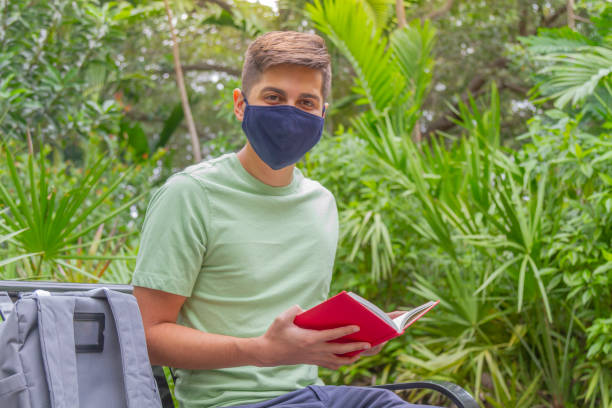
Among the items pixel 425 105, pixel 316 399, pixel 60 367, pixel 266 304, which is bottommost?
pixel 425 105

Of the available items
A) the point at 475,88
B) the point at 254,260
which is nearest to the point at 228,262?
the point at 254,260

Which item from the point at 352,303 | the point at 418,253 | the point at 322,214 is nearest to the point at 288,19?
the point at 418,253

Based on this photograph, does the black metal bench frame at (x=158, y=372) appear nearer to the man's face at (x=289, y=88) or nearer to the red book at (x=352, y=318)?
the red book at (x=352, y=318)

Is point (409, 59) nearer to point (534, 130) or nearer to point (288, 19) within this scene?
point (534, 130)

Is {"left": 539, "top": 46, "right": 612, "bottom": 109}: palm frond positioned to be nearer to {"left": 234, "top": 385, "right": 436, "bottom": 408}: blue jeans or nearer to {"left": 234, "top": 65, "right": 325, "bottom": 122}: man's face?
{"left": 234, "top": 65, "right": 325, "bottom": 122}: man's face

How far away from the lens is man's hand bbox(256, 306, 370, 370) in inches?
47.1

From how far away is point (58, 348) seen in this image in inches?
41.4

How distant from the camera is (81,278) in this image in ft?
9.11

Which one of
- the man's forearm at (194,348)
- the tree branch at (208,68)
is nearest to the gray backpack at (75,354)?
the man's forearm at (194,348)

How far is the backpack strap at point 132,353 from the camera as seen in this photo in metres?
1.13

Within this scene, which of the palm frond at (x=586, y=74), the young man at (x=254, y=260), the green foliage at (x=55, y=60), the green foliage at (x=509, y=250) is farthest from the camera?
the green foliage at (x=55, y=60)

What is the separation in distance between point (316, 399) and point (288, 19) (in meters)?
9.23

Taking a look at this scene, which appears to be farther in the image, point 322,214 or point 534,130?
point 534,130

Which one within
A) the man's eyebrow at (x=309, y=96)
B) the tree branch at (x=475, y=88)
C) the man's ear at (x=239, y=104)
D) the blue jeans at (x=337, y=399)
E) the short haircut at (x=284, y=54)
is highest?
the short haircut at (x=284, y=54)
